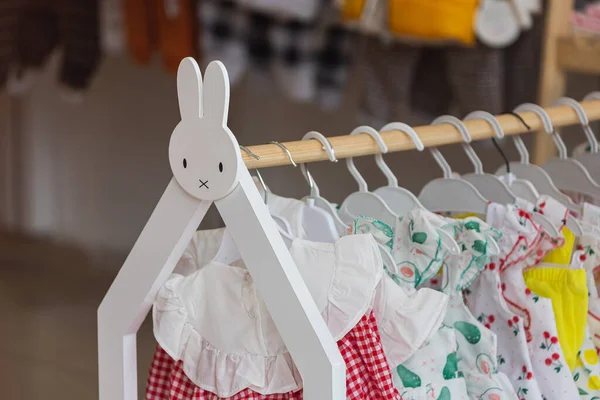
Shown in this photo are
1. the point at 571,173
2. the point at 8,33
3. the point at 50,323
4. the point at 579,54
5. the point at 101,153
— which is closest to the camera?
the point at 571,173

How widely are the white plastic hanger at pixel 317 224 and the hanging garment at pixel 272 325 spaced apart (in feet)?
0.33

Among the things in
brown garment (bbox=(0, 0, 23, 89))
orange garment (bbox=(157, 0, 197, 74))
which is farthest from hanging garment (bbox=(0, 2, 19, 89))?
orange garment (bbox=(157, 0, 197, 74))

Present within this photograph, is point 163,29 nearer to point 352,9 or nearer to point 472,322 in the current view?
point 352,9

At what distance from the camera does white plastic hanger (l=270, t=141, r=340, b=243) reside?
0.90m

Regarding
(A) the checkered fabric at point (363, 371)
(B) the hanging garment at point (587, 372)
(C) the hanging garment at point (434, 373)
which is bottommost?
(B) the hanging garment at point (587, 372)

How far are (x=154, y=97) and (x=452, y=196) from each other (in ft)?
8.58

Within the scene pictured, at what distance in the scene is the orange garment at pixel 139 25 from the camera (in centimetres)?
227

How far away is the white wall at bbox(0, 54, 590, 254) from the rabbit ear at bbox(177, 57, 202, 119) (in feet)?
7.67

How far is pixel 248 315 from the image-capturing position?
80 centimetres

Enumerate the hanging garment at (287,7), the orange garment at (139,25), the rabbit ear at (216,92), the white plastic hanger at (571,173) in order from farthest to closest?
the orange garment at (139,25), the hanging garment at (287,7), the white plastic hanger at (571,173), the rabbit ear at (216,92)

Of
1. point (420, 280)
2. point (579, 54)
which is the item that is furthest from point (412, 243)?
point (579, 54)

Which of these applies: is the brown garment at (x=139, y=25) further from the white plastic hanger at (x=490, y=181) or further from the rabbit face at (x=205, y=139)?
the rabbit face at (x=205, y=139)

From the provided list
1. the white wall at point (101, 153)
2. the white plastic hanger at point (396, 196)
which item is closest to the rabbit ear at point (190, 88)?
the white plastic hanger at point (396, 196)

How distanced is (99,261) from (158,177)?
0.44 m
